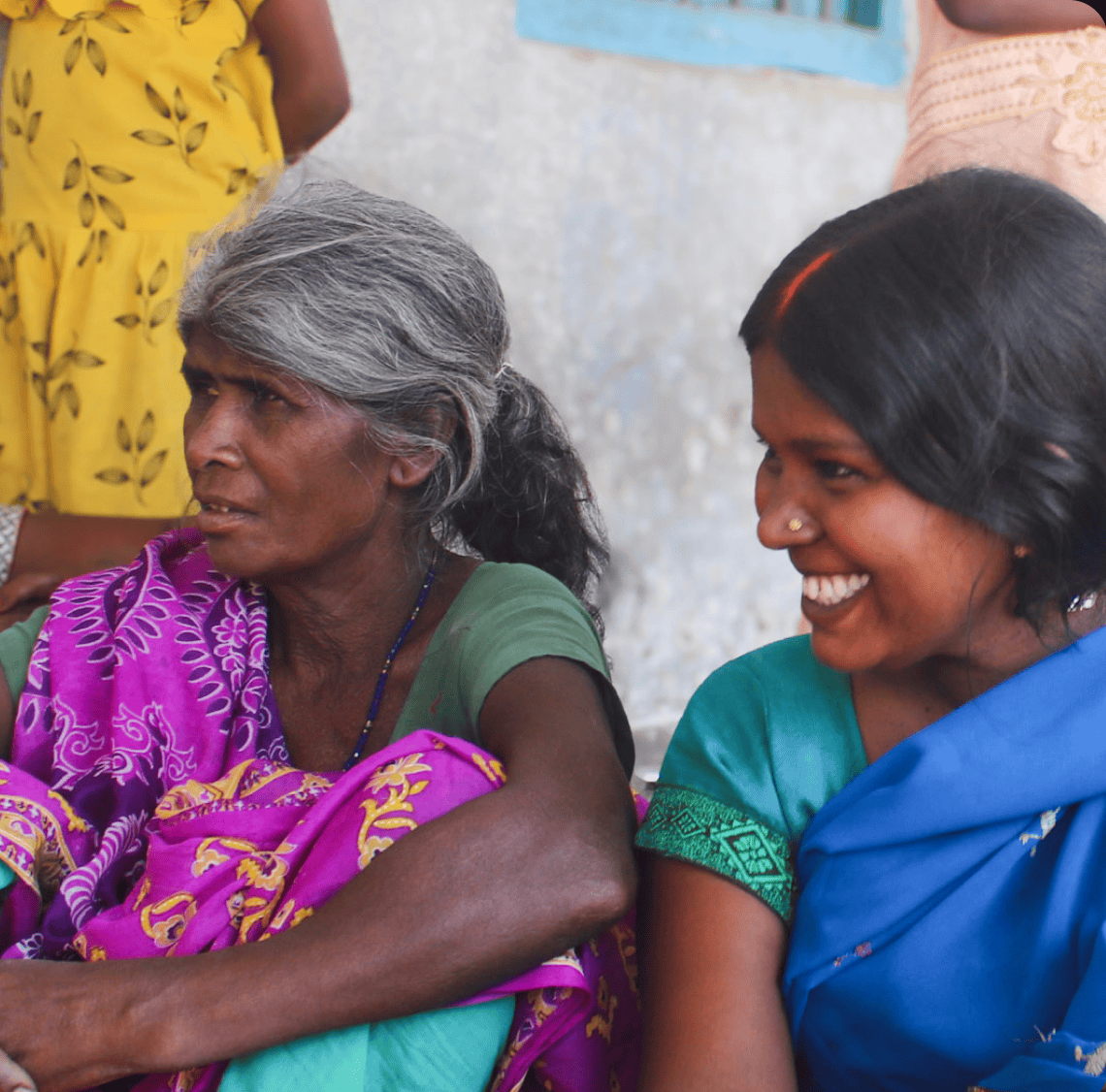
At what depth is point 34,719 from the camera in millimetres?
1950

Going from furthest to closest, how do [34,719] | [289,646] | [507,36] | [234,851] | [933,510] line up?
1. [507,36]
2. [289,646]
3. [34,719]
4. [234,851]
5. [933,510]

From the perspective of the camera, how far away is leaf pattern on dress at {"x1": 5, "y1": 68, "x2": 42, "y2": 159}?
2.74 m

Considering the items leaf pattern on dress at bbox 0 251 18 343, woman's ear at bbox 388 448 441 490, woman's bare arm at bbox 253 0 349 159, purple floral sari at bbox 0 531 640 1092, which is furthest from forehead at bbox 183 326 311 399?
woman's bare arm at bbox 253 0 349 159

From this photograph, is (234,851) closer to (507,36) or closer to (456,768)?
(456,768)

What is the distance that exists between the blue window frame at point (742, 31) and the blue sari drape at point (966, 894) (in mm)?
2473

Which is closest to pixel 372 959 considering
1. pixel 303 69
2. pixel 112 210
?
pixel 112 210

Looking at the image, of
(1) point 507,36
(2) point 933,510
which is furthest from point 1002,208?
(1) point 507,36

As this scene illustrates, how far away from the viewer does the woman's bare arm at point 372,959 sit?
1444 mm

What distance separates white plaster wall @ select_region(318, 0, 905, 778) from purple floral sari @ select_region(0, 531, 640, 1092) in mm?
1589

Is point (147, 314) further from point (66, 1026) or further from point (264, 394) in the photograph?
point (66, 1026)

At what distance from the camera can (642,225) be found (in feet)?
11.6

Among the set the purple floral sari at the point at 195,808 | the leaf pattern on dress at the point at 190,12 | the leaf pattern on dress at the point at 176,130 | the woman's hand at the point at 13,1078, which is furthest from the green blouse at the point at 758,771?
the leaf pattern on dress at the point at 190,12

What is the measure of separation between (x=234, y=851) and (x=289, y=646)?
557 millimetres

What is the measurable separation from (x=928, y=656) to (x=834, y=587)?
0.19 metres
